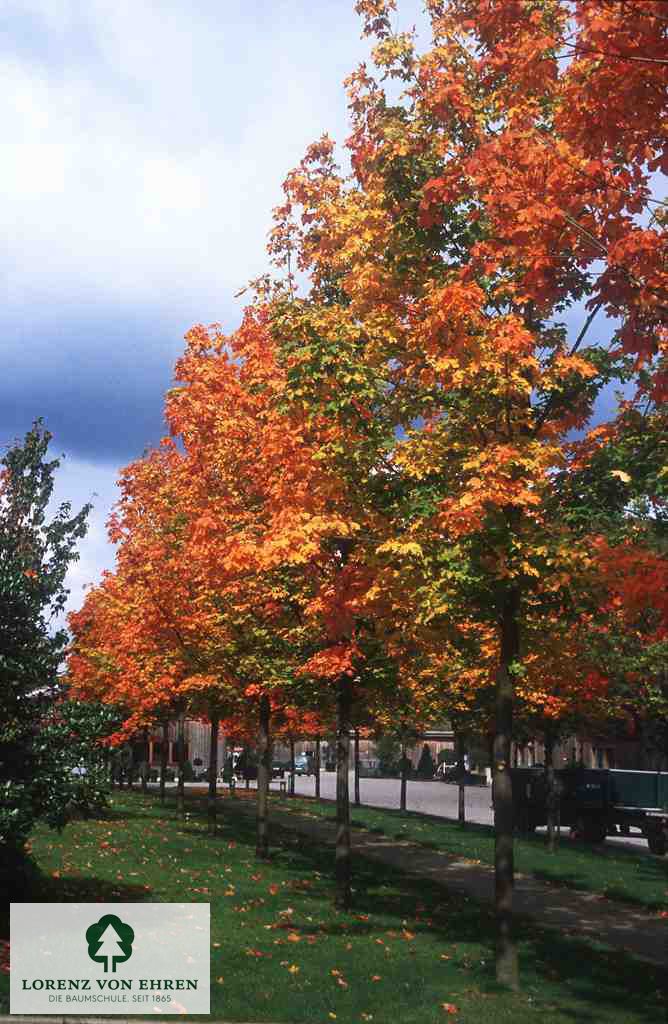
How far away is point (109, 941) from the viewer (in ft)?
37.2

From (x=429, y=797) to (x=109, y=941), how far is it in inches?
1969

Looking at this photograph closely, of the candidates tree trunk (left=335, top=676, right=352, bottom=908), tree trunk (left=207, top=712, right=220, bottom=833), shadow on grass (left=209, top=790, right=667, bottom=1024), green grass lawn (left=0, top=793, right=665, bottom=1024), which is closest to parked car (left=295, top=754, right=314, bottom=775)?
tree trunk (left=207, top=712, right=220, bottom=833)

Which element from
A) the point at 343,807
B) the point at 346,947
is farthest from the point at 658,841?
the point at 346,947

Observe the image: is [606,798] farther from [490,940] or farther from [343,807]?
[490,940]

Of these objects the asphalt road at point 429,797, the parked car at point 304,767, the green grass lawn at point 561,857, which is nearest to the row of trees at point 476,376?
the green grass lawn at point 561,857

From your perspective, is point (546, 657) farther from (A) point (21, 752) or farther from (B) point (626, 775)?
(B) point (626, 775)

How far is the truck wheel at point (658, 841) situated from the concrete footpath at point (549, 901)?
6677mm

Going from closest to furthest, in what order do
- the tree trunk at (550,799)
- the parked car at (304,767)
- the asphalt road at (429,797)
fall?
the tree trunk at (550,799) → the asphalt road at (429,797) → the parked car at (304,767)

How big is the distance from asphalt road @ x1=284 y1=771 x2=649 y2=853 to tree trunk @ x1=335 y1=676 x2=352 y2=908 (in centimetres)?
1647

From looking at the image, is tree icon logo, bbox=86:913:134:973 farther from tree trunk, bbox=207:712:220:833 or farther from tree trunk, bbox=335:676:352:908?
tree trunk, bbox=207:712:220:833

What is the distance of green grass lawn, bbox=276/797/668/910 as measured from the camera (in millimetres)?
21281

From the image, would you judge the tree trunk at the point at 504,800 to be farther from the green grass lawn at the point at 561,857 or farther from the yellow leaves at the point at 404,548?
the green grass lawn at the point at 561,857

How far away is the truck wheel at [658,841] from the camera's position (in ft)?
96.7

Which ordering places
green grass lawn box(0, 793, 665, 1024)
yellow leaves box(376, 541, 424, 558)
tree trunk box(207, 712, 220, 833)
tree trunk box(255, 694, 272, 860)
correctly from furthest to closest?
tree trunk box(207, 712, 220, 833) → tree trunk box(255, 694, 272, 860) → yellow leaves box(376, 541, 424, 558) → green grass lawn box(0, 793, 665, 1024)
